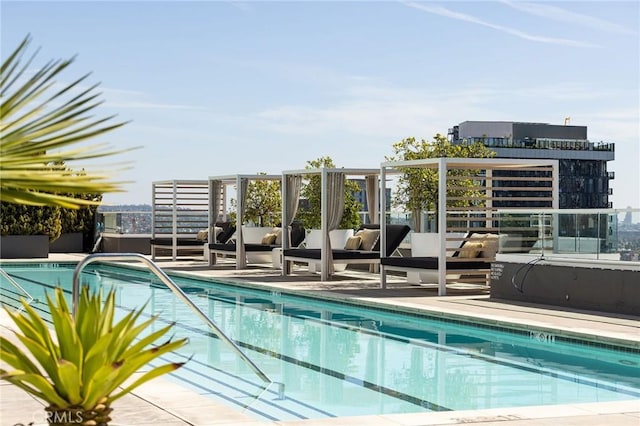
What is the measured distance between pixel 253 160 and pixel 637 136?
21829 millimetres

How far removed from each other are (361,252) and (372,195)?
2.15 metres

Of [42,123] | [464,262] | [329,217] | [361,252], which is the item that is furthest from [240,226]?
[42,123]

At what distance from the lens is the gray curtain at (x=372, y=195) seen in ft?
61.7

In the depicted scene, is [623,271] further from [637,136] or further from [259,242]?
[637,136]

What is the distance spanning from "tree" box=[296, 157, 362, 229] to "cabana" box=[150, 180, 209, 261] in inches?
139

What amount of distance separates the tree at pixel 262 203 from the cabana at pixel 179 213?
4.38 ft

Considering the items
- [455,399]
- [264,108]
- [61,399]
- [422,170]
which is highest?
[264,108]

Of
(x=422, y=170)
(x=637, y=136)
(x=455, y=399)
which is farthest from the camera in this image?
(x=637, y=136)

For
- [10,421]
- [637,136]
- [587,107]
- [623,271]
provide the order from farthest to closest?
1. [587,107]
2. [637,136]
3. [623,271]
4. [10,421]

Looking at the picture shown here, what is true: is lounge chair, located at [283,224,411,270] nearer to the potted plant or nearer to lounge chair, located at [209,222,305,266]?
lounge chair, located at [209,222,305,266]

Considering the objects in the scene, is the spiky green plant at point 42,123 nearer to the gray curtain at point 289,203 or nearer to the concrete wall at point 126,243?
the gray curtain at point 289,203

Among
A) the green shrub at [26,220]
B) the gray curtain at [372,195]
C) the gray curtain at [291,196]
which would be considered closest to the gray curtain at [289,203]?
the gray curtain at [291,196]

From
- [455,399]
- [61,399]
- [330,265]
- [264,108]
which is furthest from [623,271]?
[264,108]

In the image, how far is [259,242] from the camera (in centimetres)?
2172
